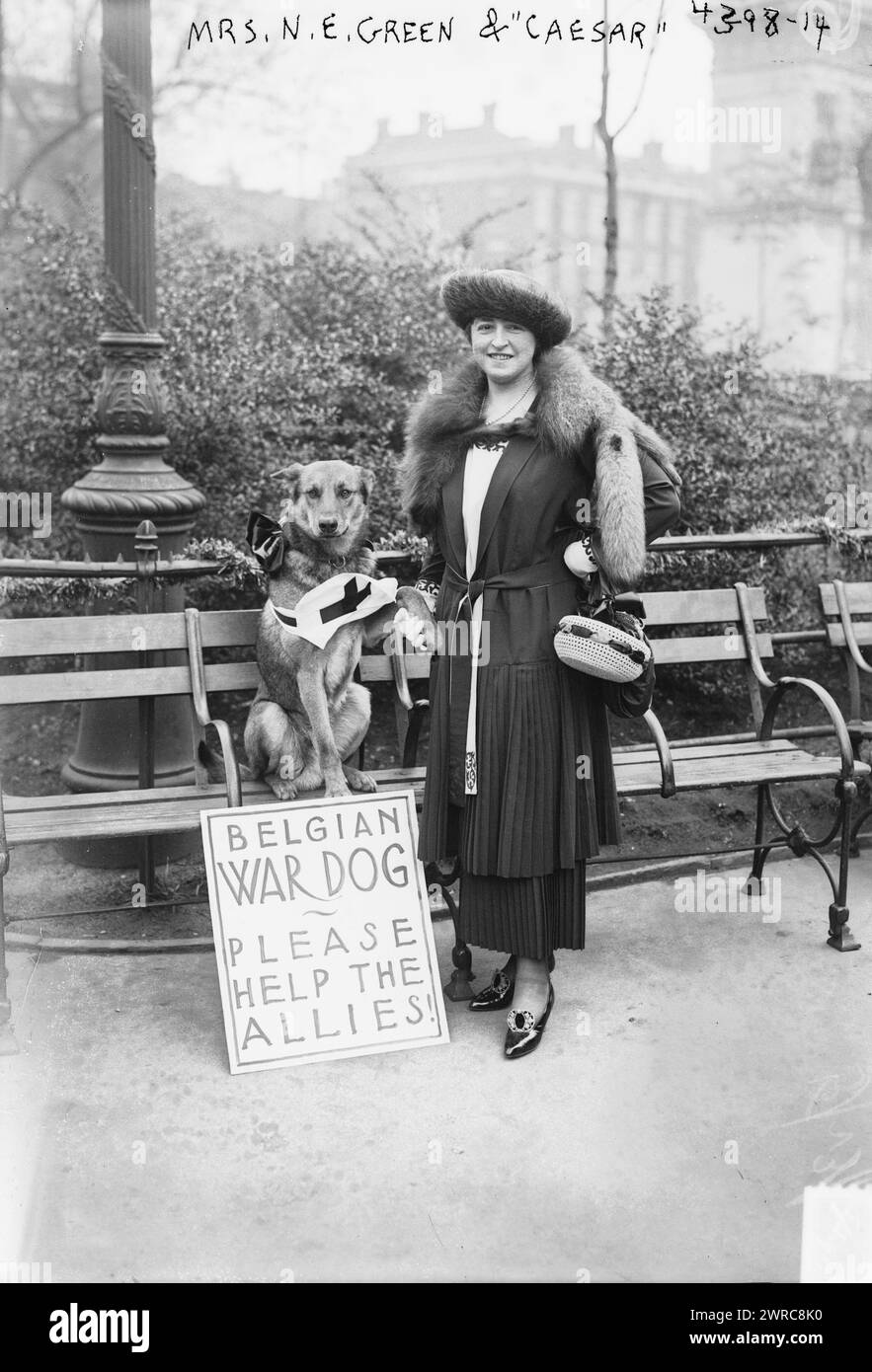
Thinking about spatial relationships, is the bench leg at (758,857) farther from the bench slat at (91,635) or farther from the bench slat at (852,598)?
the bench slat at (91,635)

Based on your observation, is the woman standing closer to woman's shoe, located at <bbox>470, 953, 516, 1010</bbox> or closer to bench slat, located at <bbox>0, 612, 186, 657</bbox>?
woman's shoe, located at <bbox>470, 953, 516, 1010</bbox>

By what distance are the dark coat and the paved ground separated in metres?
0.68

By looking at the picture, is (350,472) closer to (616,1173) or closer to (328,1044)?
(328,1044)

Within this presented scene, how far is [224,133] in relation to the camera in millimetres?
10227

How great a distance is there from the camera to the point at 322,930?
4.20 meters

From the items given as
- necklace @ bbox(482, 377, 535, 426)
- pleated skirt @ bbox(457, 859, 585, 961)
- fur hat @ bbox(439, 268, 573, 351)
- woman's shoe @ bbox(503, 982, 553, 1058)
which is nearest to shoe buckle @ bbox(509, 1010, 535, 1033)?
woman's shoe @ bbox(503, 982, 553, 1058)

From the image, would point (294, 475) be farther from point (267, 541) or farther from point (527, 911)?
point (527, 911)

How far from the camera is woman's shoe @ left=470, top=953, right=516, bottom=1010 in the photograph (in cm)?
Result: 438

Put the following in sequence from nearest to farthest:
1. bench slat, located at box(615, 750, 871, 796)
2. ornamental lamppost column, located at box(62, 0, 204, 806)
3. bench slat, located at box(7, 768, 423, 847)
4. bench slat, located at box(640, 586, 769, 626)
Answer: bench slat, located at box(7, 768, 423, 847) → bench slat, located at box(615, 750, 871, 796) → ornamental lamppost column, located at box(62, 0, 204, 806) → bench slat, located at box(640, 586, 769, 626)

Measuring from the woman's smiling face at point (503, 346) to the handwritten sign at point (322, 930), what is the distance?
1331 mm

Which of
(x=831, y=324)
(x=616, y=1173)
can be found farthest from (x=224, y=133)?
(x=616, y=1173)

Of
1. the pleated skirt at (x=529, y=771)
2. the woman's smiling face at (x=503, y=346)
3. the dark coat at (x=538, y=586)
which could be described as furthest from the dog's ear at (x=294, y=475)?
the pleated skirt at (x=529, y=771)

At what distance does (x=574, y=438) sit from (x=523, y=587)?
0.45 m
